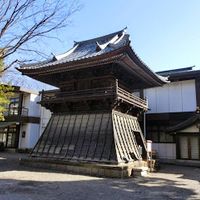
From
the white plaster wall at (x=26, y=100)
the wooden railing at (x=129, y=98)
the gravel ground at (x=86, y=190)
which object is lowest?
the gravel ground at (x=86, y=190)

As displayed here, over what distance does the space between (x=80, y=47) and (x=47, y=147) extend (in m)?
9.10

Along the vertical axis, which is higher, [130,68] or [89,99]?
[130,68]

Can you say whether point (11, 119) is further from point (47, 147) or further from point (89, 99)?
point (89, 99)

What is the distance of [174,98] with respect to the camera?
968 inches

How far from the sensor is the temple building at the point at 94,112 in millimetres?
14555

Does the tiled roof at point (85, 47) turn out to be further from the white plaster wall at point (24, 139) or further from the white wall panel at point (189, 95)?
the white plaster wall at point (24, 139)

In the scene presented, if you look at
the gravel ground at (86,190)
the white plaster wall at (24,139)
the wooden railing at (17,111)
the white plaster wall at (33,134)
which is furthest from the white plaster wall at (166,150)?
the wooden railing at (17,111)

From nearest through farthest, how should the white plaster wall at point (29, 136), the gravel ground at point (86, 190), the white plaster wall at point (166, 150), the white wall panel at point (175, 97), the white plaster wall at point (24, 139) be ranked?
the gravel ground at point (86, 190), the white plaster wall at point (166, 150), the white wall panel at point (175, 97), the white plaster wall at point (29, 136), the white plaster wall at point (24, 139)

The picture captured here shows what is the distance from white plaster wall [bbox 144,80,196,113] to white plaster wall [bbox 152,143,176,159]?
128 inches

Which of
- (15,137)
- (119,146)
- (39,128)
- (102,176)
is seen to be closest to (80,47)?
(119,146)

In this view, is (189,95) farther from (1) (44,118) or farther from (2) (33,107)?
(2) (33,107)

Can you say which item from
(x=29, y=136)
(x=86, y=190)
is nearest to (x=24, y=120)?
(x=29, y=136)

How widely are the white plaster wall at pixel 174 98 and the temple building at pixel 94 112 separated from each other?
5.82 meters

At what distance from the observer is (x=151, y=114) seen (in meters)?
25.3
